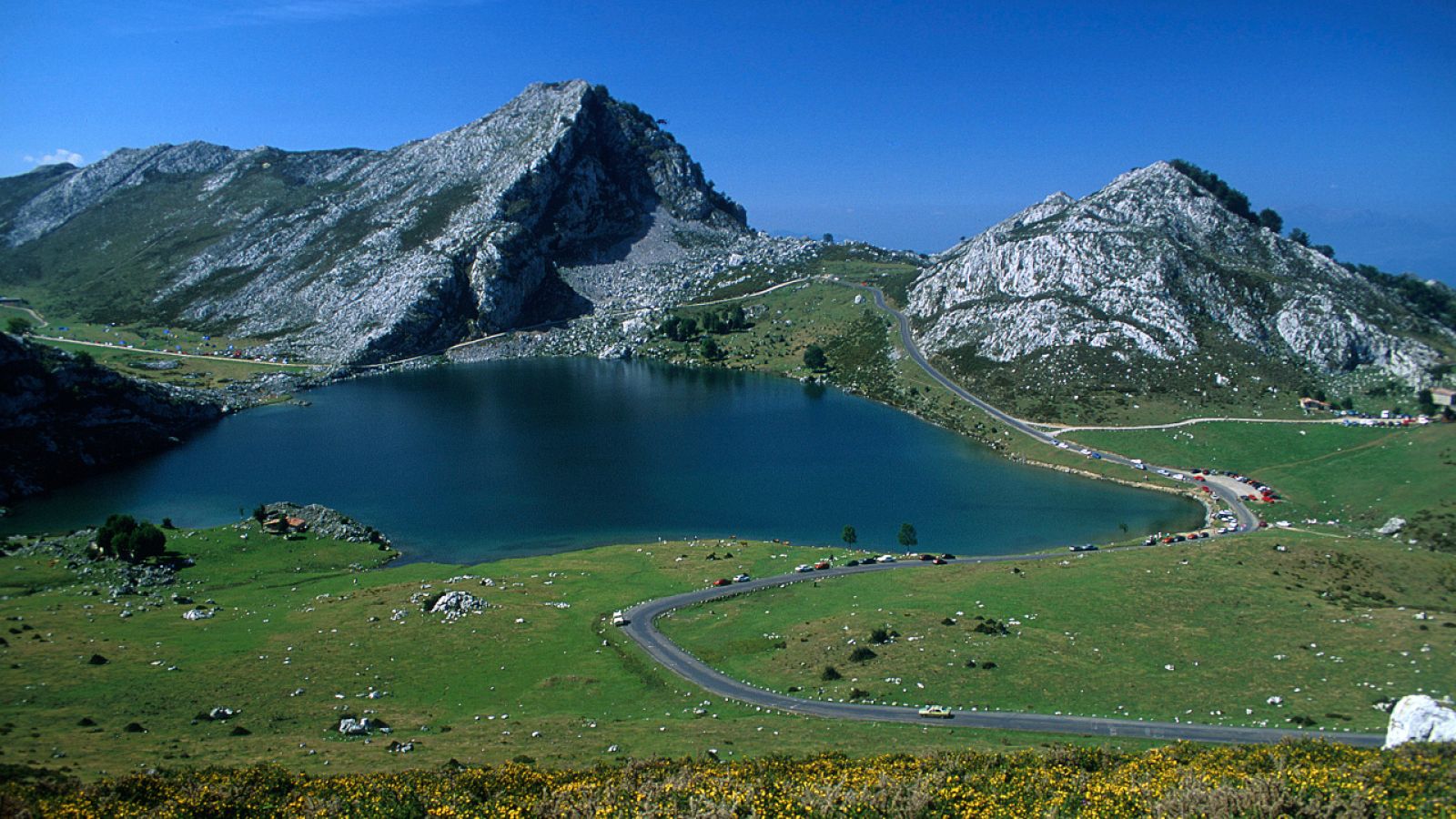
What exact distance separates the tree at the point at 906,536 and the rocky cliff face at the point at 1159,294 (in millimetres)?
83612

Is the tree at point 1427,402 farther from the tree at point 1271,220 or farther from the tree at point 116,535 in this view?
the tree at point 116,535

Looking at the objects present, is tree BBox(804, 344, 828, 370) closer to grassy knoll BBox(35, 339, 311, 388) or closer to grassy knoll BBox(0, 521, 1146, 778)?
grassy knoll BBox(0, 521, 1146, 778)

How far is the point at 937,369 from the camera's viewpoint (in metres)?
171

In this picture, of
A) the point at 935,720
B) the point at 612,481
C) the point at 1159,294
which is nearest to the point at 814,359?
the point at 1159,294

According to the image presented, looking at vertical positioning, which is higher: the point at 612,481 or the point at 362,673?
the point at 612,481

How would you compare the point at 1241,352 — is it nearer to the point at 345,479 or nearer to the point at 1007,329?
the point at 1007,329

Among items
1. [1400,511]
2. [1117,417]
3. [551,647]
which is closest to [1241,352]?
[1117,417]

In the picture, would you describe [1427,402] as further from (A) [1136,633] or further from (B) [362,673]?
(B) [362,673]

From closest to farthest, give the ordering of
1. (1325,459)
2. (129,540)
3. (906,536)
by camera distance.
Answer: (129,540) < (906,536) < (1325,459)

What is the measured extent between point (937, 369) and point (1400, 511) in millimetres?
89606

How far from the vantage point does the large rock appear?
108ft

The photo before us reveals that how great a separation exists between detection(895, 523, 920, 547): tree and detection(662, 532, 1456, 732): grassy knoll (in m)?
11.5

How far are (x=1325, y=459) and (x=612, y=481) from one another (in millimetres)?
101530

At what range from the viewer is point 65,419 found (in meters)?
124
